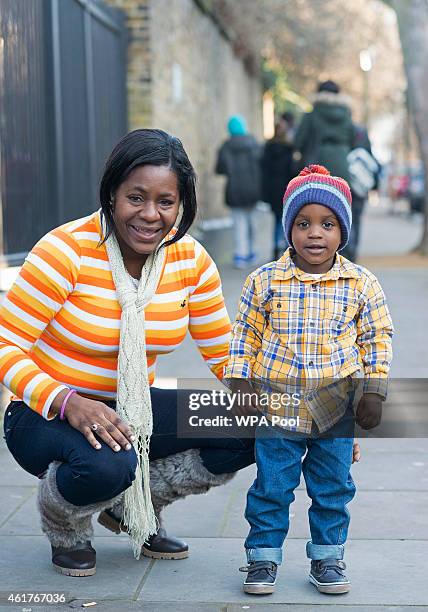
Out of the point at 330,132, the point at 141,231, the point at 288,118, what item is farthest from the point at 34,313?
the point at 288,118

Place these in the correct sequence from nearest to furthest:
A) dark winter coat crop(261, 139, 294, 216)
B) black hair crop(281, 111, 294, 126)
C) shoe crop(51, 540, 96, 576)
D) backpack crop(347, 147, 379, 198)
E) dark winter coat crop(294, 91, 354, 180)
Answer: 1. shoe crop(51, 540, 96, 576)
2. dark winter coat crop(294, 91, 354, 180)
3. backpack crop(347, 147, 379, 198)
4. dark winter coat crop(261, 139, 294, 216)
5. black hair crop(281, 111, 294, 126)

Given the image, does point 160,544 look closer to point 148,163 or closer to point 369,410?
point 369,410

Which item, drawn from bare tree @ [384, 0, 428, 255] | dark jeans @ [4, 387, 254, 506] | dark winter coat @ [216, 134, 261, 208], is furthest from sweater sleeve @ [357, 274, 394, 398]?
bare tree @ [384, 0, 428, 255]

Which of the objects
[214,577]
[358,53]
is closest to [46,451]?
[214,577]

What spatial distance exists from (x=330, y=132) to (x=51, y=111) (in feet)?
9.96

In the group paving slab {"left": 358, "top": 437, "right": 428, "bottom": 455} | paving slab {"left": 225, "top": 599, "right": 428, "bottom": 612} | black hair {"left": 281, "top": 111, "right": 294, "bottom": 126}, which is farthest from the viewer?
black hair {"left": 281, "top": 111, "right": 294, "bottom": 126}

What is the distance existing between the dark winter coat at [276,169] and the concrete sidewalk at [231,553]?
7860mm

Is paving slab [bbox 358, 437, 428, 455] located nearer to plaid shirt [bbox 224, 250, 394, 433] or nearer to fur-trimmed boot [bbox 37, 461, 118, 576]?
plaid shirt [bbox 224, 250, 394, 433]

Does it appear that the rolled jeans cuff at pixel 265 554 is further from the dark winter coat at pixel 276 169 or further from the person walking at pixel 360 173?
the dark winter coat at pixel 276 169

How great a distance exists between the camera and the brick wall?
40.4ft

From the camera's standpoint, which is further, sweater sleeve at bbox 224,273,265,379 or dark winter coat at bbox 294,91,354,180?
dark winter coat at bbox 294,91,354,180

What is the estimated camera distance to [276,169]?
43.1 ft

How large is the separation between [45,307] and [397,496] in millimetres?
1785

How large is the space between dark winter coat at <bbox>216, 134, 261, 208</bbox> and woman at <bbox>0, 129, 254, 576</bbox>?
31.4 ft
